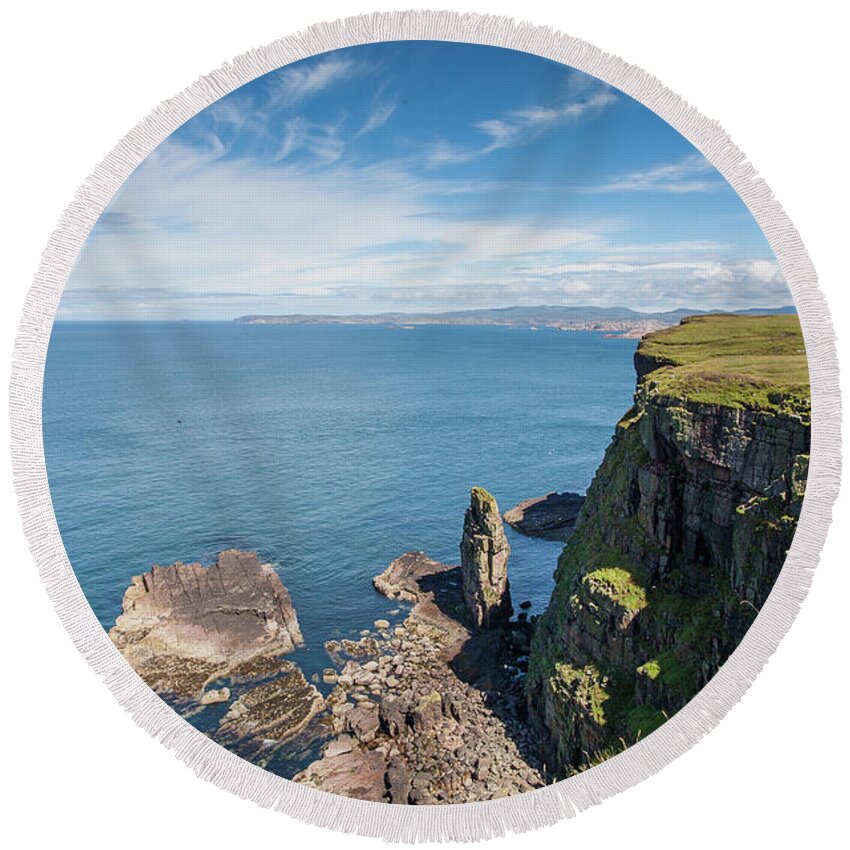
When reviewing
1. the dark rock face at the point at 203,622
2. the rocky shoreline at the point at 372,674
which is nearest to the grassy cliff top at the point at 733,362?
the rocky shoreline at the point at 372,674

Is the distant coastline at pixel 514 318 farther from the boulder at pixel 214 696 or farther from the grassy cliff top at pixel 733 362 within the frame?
the boulder at pixel 214 696

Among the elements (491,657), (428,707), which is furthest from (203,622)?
(491,657)

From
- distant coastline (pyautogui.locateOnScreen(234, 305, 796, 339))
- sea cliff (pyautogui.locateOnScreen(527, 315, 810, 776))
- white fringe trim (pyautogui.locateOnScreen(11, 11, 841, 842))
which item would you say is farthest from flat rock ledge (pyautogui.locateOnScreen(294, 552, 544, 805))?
distant coastline (pyautogui.locateOnScreen(234, 305, 796, 339))

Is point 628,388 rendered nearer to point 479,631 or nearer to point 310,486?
point 310,486

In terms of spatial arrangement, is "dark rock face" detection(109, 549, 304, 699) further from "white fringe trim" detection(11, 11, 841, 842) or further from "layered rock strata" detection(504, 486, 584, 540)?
"layered rock strata" detection(504, 486, 584, 540)

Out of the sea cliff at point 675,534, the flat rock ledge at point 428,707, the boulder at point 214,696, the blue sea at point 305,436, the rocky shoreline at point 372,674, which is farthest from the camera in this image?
the boulder at point 214,696

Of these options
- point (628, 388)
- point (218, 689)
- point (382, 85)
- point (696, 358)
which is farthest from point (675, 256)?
point (218, 689)
